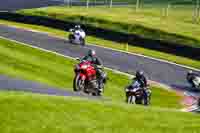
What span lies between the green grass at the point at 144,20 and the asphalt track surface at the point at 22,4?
485cm

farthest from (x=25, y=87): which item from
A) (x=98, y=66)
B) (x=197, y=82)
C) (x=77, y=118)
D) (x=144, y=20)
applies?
(x=144, y=20)

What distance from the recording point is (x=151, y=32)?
1726 inches

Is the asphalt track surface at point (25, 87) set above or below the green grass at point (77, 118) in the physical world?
below

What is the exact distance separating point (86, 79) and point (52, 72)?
5.05 metres

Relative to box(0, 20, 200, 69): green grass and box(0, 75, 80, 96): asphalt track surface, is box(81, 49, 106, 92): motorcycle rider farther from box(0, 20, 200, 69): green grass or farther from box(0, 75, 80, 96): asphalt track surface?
box(0, 20, 200, 69): green grass

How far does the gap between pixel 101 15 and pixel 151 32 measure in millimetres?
8702

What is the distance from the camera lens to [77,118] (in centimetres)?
1108

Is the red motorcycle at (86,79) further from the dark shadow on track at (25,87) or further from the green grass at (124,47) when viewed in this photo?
the green grass at (124,47)

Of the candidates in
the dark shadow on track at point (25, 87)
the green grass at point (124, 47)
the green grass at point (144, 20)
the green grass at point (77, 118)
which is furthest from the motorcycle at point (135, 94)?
the green grass at point (144, 20)

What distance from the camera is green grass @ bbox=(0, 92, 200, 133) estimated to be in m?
10.4

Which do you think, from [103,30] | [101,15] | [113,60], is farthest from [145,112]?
[101,15]

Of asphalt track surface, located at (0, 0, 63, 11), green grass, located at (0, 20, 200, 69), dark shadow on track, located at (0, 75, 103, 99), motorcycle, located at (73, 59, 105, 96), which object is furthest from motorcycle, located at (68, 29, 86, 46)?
asphalt track surface, located at (0, 0, 63, 11)

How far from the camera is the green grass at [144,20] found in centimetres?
4200

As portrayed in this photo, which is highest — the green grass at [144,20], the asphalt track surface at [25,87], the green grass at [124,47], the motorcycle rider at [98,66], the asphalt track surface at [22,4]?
the asphalt track surface at [25,87]
